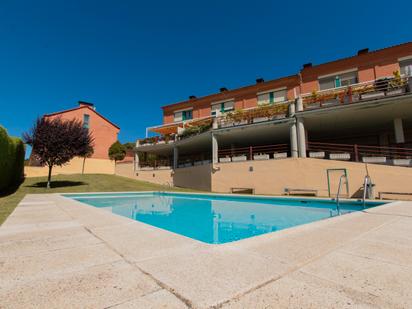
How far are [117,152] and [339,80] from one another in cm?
3367

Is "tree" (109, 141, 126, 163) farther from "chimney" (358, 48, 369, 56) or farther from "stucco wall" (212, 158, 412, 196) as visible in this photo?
"chimney" (358, 48, 369, 56)

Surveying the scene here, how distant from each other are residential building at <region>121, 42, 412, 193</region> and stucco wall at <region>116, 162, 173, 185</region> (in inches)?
17.5

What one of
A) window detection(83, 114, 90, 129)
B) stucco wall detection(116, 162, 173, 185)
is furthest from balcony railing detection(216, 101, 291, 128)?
window detection(83, 114, 90, 129)

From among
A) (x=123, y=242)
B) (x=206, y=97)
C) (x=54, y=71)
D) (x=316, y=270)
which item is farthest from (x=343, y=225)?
(x=54, y=71)

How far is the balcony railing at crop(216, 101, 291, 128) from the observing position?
1669cm

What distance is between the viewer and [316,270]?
2307 millimetres

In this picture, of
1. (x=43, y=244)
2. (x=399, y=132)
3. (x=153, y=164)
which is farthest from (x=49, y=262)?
(x=153, y=164)

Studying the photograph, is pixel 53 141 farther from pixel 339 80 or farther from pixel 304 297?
pixel 339 80

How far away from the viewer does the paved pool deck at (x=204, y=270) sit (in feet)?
5.70

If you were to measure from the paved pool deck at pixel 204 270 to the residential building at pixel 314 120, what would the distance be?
12.0m

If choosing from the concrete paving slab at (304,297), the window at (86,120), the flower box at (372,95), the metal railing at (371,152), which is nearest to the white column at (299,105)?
the metal railing at (371,152)

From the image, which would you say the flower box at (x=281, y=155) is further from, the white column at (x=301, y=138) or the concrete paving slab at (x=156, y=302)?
the concrete paving slab at (x=156, y=302)

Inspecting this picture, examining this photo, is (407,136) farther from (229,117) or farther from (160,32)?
(160,32)

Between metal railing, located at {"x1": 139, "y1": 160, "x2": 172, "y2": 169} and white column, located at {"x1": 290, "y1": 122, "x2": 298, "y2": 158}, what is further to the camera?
metal railing, located at {"x1": 139, "y1": 160, "x2": 172, "y2": 169}
